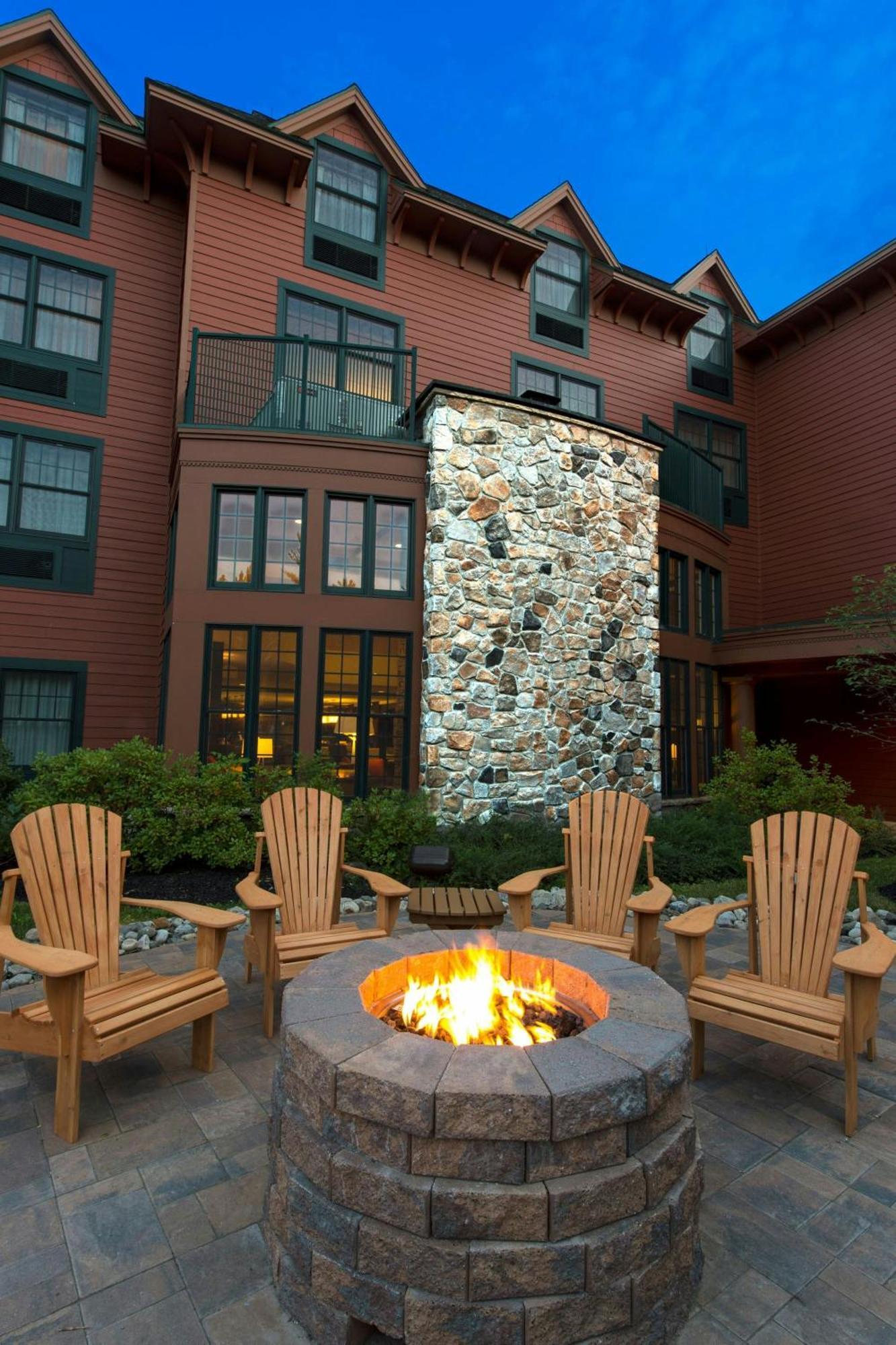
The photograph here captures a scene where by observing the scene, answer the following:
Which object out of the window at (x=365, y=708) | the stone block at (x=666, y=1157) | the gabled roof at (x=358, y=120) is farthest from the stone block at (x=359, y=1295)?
the gabled roof at (x=358, y=120)

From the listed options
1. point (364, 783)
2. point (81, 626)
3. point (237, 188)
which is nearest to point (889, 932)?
point (364, 783)

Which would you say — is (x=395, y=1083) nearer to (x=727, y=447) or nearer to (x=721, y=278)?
(x=727, y=447)

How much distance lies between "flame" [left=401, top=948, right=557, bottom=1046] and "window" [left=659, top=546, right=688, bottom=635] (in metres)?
8.41

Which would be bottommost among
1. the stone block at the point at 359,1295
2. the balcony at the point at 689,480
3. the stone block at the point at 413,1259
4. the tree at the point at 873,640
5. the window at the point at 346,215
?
the stone block at the point at 359,1295

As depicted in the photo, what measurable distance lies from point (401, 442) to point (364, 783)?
4.14 m

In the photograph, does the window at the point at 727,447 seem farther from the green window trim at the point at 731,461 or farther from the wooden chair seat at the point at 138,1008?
the wooden chair seat at the point at 138,1008

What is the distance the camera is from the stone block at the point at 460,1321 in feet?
5.37

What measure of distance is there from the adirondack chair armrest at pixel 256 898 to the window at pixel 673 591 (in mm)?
8116

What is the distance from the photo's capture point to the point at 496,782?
799 cm

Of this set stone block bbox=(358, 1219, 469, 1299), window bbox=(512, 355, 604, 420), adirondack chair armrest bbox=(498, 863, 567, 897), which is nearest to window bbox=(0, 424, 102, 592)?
window bbox=(512, 355, 604, 420)

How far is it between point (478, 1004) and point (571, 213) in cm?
1384

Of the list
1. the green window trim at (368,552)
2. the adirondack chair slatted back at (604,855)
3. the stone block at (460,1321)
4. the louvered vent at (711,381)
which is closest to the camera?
the stone block at (460,1321)

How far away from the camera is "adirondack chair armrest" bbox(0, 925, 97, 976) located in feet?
8.20

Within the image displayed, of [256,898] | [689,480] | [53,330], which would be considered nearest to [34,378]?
[53,330]
